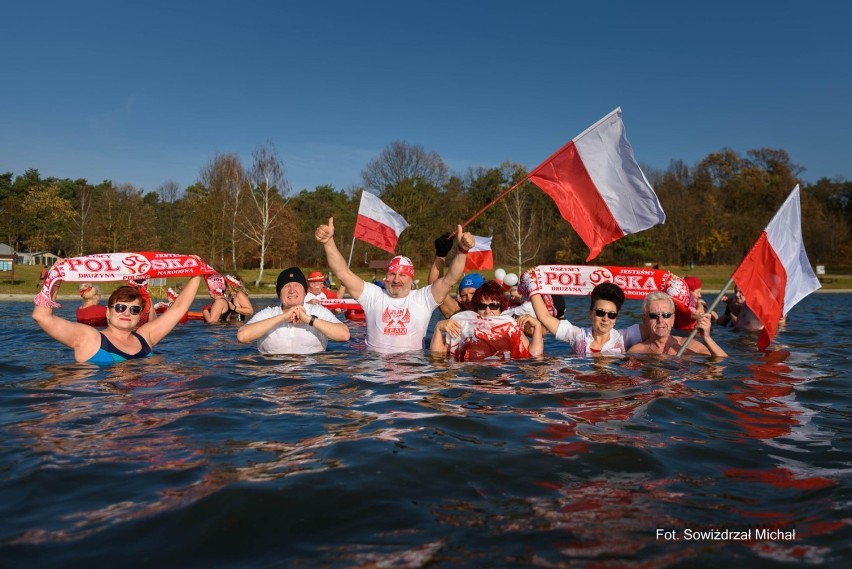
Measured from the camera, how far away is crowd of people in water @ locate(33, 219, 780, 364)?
290 inches

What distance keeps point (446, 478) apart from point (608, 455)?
45.4 inches

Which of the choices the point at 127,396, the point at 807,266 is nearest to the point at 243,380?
the point at 127,396

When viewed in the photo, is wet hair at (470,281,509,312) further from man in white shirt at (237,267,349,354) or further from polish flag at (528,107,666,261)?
man in white shirt at (237,267,349,354)

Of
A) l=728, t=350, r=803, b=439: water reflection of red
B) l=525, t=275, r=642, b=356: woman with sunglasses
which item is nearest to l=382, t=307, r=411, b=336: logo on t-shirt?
l=525, t=275, r=642, b=356: woman with sunglasses

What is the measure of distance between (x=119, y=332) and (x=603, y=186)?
613cm

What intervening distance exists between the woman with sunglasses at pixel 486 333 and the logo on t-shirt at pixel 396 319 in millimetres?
548

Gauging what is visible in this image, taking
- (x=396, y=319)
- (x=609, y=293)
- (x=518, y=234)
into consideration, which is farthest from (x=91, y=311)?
(x=518, y=234)

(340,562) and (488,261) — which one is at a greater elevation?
(488,261)

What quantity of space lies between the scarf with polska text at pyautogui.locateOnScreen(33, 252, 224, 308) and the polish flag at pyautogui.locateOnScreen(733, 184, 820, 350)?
268 inches

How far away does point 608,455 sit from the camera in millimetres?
4324

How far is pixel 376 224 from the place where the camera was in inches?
639

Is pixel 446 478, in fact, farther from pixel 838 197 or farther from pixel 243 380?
pixel 838 197

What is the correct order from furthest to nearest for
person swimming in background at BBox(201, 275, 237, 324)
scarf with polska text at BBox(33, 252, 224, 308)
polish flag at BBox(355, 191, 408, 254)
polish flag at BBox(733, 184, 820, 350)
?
polish flag at BBox(355, 191, 408, 254), person swimming in background at BBox(201, 275, 237, 324), polish flag at BBox(733, 184, 820, 350), scarf with polska text at BBox(33, 252, 224, 308)

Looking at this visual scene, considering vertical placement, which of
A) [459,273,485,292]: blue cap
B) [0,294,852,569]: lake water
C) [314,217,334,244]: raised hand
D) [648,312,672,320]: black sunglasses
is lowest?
[0,294,852,569]: lake water
